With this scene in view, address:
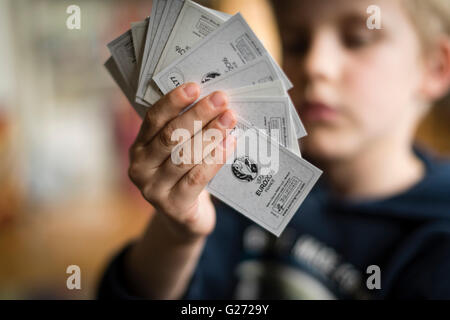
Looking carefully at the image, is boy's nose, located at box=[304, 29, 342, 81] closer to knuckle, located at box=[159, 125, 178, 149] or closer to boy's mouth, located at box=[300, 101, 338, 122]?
boy's mouth, located at box=[300, 101, 338, 122]

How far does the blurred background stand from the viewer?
9.40ft

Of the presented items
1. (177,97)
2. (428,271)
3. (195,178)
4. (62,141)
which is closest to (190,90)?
(177,97)

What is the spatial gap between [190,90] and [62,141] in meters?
3.14

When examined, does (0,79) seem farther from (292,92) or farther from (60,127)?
(292,92)

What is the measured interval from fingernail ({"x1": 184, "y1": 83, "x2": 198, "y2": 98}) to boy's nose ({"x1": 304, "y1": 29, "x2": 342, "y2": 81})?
0.42 m

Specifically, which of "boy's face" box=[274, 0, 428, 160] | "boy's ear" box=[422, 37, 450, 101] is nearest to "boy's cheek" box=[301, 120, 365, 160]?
"boy's face" box=[274, 0, 428, 160]

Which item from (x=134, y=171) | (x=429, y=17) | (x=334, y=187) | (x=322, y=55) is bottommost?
(x=334, y=187)

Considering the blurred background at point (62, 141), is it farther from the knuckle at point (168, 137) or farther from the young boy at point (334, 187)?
the knuckle at point (168, 137)

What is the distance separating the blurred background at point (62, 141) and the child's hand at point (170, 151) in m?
2.25

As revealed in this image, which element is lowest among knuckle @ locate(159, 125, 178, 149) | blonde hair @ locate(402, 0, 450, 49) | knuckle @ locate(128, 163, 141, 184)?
knuckle @ locate(128, 163, 141, 184)

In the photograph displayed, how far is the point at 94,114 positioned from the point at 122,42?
3047 mm

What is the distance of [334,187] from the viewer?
4.22 feet

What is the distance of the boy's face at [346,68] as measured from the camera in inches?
34.1

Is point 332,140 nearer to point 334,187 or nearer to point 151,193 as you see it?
point 334,187
